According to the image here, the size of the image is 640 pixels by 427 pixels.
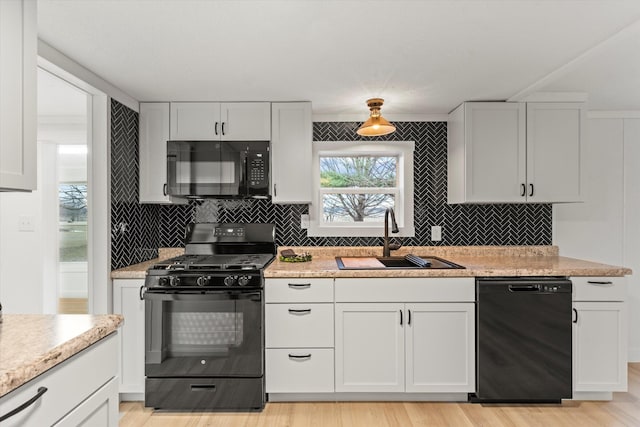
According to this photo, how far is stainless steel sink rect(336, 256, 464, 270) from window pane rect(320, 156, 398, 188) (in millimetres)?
693

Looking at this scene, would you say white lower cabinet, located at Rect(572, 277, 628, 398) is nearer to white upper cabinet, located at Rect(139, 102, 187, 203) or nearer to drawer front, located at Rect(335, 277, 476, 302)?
drawer front, located at Rect(335, 277, 476, 302)

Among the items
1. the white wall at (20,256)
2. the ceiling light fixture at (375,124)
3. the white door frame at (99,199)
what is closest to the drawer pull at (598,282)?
the ceiling light fixture at (375,124)

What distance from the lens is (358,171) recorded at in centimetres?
339

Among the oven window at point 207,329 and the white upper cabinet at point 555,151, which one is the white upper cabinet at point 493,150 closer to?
the white upper cabinet at point 555,151

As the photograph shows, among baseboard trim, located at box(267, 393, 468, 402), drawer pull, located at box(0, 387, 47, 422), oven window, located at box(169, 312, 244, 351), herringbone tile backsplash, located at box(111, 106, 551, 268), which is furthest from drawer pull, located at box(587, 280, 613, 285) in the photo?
drawer pull, located at box(0, 387, 47, 422)

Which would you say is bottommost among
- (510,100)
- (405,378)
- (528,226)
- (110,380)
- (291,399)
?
(291,399)

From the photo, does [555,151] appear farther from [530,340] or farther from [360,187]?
[360,187]

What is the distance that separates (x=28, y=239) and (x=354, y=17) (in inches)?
131

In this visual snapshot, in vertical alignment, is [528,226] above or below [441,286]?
above

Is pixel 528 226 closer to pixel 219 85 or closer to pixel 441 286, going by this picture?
pixel 441 286

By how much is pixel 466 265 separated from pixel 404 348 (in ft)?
2.45

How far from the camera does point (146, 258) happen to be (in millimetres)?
3062

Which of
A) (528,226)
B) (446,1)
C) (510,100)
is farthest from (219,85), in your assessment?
(528,226)

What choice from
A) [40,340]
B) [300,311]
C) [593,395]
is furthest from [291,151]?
[593,395]
